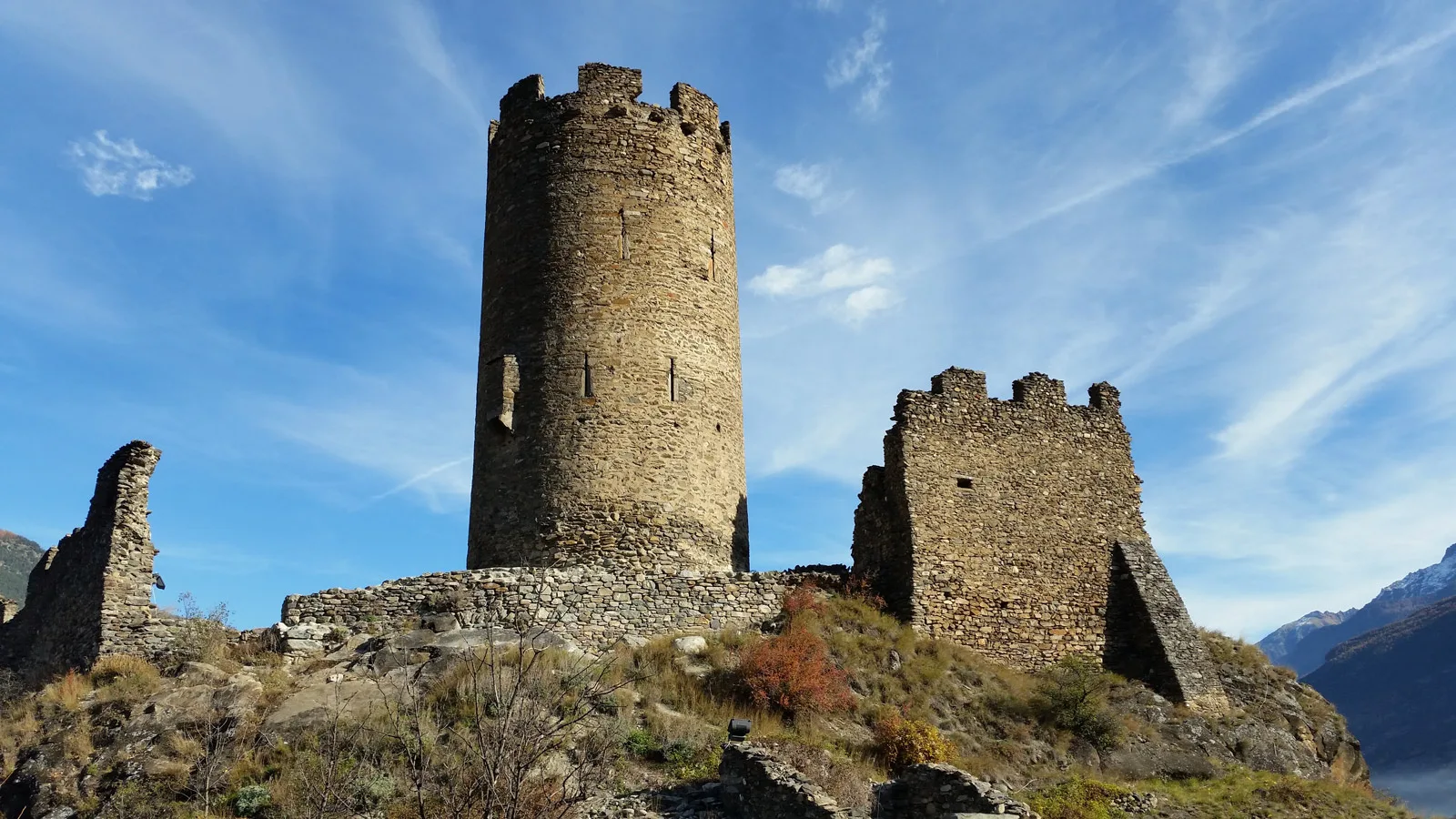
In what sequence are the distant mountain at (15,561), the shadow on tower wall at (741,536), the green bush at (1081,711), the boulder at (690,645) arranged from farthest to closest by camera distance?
1. the distant mountain at (15,561)
2. the shadow on tower wall at (741,536)
3. the green bush at (1081,711)
4. the boulder at (690,645)

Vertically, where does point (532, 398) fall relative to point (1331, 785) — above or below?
above

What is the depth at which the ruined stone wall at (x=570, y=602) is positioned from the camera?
17.9 meters

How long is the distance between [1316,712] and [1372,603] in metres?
180

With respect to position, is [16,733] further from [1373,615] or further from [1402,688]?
[1373,615]

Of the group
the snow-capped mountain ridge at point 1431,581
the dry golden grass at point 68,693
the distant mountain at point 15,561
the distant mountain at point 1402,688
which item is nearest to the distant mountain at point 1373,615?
the snow-capped mountain ridge at point 1431,581

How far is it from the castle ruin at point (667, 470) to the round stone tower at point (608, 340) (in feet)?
0.13

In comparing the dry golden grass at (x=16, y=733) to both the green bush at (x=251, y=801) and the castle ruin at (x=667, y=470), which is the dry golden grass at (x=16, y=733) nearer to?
the castle ruin at (x=667, y=470)

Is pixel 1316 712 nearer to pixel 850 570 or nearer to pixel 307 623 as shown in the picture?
pixel 850 570

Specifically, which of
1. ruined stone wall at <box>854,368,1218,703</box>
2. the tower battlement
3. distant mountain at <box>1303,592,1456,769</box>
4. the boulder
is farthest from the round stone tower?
distant mountain at <box>1303,592,1456,769</box>

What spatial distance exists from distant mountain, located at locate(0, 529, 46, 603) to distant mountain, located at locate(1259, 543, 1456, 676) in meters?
→ 143

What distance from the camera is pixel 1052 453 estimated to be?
2191cm

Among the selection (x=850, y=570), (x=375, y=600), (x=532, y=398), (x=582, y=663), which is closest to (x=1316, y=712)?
(x=850, y=570)

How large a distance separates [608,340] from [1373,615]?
180m

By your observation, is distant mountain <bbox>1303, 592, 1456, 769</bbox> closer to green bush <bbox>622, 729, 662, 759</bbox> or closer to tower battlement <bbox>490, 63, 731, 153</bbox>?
tower battlement <bbox>490, 63, 731, 153</bbox>
